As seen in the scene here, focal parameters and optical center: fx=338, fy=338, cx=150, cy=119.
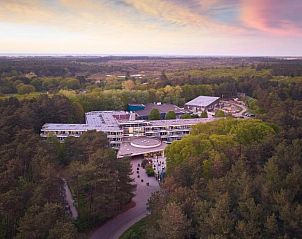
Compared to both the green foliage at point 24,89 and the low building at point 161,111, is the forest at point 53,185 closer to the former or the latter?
the low building at point 161,111

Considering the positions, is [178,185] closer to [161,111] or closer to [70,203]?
[70,203]

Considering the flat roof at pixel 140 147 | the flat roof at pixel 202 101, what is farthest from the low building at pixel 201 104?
the flat roof at pixel 140 147

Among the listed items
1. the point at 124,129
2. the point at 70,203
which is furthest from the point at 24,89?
the point at 70,203

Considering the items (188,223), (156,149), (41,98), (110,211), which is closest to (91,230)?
(110,211)

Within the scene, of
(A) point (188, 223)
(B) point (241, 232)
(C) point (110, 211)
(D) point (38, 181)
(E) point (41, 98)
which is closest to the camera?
(B) point (241, 232)

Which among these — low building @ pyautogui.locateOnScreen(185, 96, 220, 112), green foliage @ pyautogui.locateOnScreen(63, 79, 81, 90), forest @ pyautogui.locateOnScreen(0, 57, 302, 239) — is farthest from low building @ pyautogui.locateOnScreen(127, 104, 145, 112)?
green foliage @ pyautogui.locateOnScreen(63, 79, 81, 90)

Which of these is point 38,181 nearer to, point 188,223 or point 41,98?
point 188,223

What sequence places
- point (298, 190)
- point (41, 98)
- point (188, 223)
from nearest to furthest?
point (188, 223)
point (298, 190)
point (41, 98)

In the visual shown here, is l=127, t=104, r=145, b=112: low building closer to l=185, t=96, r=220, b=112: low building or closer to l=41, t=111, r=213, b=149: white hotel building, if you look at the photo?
l=185, t=96, r=220, b=112: low building
